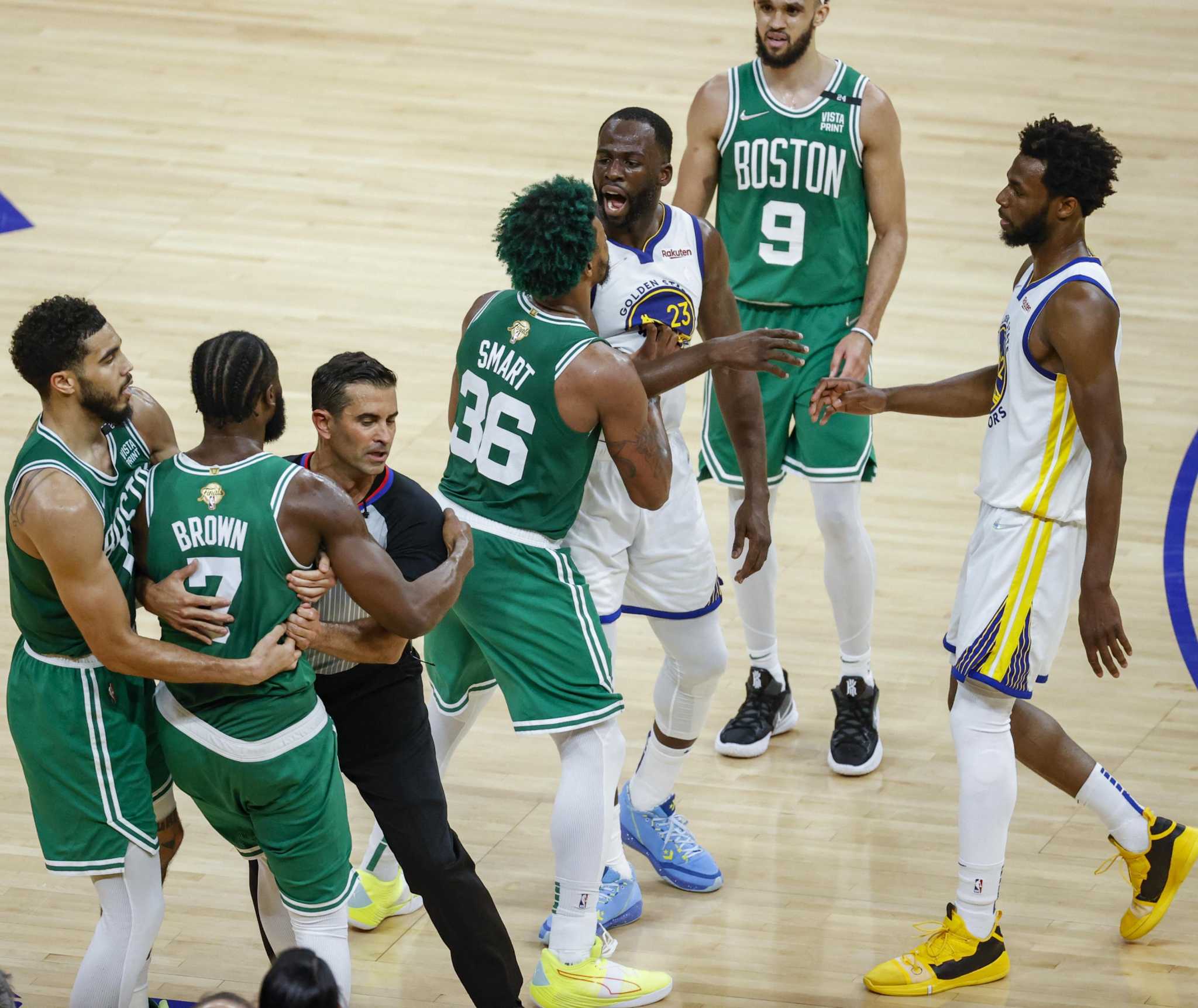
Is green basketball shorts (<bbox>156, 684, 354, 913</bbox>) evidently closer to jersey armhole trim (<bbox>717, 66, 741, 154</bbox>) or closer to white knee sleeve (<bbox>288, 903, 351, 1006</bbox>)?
white knee sleeve (<bbox>288, 903, 351, 1006</bbox>)

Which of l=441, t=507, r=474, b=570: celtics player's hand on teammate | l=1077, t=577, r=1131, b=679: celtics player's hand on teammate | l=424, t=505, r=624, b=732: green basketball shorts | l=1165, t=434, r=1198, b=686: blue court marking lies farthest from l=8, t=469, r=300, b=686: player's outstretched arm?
l=1165, t=434, r=1198, b=686: blue court marking

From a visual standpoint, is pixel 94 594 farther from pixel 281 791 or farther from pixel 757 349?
pixel 757 349

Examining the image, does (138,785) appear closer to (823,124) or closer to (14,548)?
(14,548)

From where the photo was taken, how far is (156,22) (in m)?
12.0

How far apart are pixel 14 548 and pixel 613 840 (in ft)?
5.95

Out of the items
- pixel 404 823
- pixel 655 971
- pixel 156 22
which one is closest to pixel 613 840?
pixel 655 971

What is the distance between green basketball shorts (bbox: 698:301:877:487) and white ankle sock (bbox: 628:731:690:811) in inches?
41.0

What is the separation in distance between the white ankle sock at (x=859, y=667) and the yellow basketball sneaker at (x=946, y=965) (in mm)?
1177

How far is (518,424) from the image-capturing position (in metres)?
3.97

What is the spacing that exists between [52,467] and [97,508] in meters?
0.12

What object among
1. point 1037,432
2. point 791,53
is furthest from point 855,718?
point 791,53

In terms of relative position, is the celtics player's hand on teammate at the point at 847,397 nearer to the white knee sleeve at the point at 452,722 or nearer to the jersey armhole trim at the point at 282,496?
the white knee sleeve at the point at 452,722

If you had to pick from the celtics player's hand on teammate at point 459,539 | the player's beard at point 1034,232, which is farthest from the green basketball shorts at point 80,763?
the player's beard at point 1034,232

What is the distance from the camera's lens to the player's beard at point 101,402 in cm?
343
